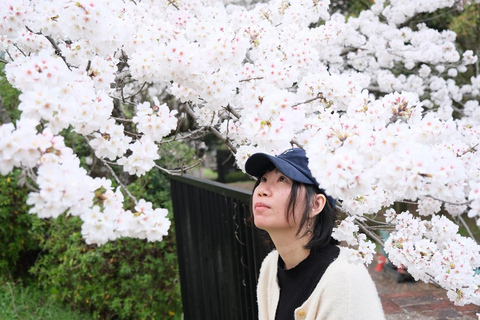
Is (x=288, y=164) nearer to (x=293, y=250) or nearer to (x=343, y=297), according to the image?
(x=293, y=250)

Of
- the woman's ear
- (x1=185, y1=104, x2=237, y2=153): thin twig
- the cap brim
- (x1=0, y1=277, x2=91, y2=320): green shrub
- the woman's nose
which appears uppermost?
(x1=185, y1=104, x2=237, y2=153): thin twig

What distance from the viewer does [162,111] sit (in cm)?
186

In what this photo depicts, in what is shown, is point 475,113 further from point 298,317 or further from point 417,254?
point 298,317

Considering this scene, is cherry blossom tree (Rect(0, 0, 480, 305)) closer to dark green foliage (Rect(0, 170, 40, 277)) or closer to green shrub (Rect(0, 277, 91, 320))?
green shrub (Rect(0, 277, 91, 320))

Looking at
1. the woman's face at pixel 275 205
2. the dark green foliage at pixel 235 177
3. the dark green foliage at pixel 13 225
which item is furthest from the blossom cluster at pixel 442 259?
the dark green foliage at pixel 235 177

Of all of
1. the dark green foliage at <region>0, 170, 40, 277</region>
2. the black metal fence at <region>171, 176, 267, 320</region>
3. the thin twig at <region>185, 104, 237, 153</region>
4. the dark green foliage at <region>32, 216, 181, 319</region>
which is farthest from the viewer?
the dark green foliage at <region>0, 170, 40, 277</region>

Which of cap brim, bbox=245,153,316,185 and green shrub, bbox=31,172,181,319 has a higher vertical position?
cap brim, bbox=245,153,316,185

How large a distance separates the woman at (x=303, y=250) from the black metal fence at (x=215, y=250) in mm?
510

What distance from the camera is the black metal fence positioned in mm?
2783

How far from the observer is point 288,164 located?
1.89 m

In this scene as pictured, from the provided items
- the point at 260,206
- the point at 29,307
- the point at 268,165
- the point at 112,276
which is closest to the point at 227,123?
the point at 268,165

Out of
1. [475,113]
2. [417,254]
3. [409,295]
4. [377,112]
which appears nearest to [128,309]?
[409,295]

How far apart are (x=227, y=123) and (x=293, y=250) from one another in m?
0.78

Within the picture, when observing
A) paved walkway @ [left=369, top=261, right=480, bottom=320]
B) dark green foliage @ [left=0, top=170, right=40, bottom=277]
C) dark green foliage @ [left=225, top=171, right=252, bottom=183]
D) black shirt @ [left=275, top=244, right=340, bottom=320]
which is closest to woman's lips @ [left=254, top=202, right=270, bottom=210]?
black shirt @ [left=275, top=244, right=340, bottom=320]
